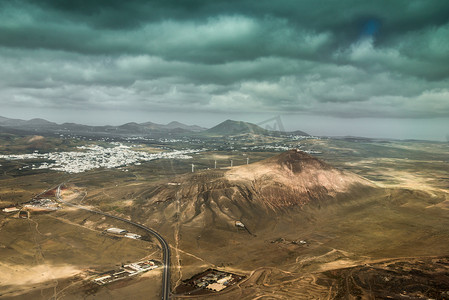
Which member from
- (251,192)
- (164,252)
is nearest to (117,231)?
(164,252)

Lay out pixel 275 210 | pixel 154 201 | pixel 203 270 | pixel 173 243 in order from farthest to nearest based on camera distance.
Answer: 1. pixel 154 201
2. pixel 275 210
3. pixel 173 243
4. pixel 203 270

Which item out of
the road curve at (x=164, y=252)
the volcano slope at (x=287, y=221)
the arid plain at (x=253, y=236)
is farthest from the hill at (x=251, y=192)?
the road curve at (x=164, y=252)

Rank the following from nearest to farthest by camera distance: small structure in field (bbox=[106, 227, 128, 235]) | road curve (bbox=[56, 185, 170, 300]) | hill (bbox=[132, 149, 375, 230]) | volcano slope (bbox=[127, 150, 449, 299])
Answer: road curve (bbox=[56, 185, 170, 300]) → volcano slope (bbox=[127, 150, 449, 299]) → small structure in field (bbox=[106, 227, 128, 235]) → hill (bbox=[132, 149, 375, 230])

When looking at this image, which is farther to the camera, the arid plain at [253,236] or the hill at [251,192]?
the hill at [251,192]

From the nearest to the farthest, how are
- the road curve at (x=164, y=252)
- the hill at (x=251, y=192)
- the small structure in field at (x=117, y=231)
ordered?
the road curve at (x=164, y=252) < the small structure in field at (x=117, y=231) < the hill at (x=251, y=192)

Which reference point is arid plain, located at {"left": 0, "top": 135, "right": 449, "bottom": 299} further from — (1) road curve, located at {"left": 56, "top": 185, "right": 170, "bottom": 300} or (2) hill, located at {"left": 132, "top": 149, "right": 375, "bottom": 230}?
(1) road curve, located at {"left": 56, "top": 185, "right": 170, "bottom": 300}

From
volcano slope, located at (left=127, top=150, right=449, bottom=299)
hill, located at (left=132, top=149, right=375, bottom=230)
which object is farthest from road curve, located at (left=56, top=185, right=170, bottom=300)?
hill, located at (left=132, top=149, right=375, bottom=230)

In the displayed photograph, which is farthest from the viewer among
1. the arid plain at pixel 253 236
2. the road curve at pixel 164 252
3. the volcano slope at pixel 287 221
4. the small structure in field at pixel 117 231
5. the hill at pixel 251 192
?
the hill at pixel 251 192

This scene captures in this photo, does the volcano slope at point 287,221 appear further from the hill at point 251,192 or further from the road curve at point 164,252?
the road curve at point 164,252

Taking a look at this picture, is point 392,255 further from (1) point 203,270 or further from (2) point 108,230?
(2) point 108,230

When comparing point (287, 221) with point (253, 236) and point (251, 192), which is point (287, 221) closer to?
point (253, 236)

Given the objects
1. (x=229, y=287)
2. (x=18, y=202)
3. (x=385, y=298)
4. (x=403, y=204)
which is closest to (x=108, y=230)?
(x=229, y=287)
